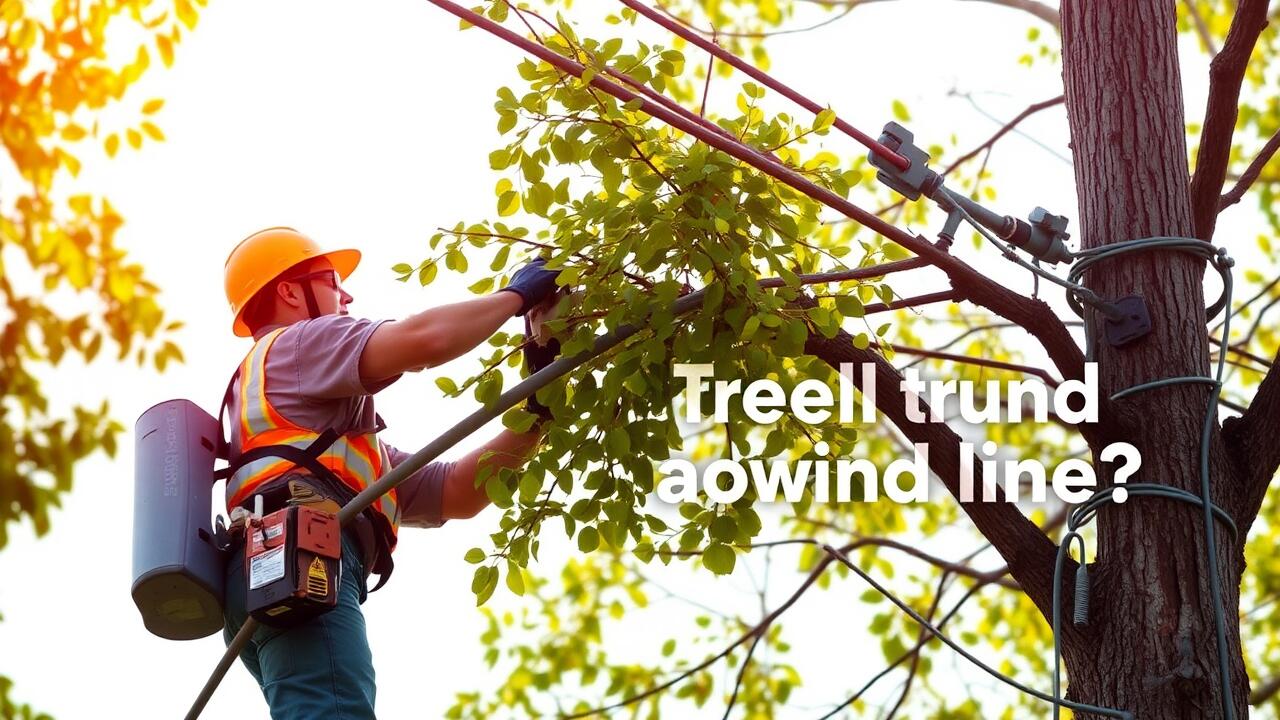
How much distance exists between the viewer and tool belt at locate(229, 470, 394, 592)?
300 centimetres

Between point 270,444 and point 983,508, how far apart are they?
1569mm

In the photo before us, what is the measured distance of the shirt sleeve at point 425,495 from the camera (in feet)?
11.9

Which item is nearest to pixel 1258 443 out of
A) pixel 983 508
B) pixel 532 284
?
pixel 983 508

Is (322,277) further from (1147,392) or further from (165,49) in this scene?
(1147,392)

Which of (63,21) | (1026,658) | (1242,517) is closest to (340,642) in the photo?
(1242,517)

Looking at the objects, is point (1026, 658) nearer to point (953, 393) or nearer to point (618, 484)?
point (953, 393)

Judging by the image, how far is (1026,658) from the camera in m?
8.70

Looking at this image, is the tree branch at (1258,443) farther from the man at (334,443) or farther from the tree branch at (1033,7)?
the tree branch at (1033,7)

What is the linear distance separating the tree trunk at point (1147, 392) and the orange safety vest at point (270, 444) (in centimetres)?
158

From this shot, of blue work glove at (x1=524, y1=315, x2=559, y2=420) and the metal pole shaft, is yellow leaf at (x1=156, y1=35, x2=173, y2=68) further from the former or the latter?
the metal pole shaft

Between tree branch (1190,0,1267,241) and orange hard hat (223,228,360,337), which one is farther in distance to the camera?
orange hard hat (223,228,360,337)

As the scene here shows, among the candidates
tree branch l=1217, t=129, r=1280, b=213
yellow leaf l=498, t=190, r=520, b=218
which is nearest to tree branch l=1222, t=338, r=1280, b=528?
tree branch l=1217, t=129, r=1280, b=213

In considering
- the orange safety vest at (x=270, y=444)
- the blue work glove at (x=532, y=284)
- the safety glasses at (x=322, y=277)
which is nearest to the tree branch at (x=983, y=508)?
the blue work glove at (x=532, y=284)

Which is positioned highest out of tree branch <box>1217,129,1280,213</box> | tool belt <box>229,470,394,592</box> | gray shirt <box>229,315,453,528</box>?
tree branch <box>1217,129,1280,213</box>
